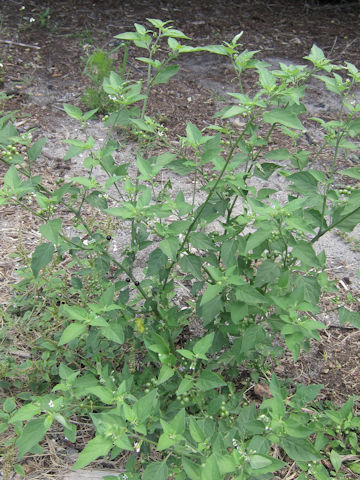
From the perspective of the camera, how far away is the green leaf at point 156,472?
156 cm

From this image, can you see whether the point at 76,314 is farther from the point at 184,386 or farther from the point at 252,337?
the point at 252,337

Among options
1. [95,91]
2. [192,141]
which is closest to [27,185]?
[192,141]

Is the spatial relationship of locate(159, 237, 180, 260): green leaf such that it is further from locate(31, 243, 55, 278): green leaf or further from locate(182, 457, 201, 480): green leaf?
locate(182, 457, 201, 480): green leaf

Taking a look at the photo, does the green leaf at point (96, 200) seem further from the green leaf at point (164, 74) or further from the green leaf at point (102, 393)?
the green leaf at point (102, 393)

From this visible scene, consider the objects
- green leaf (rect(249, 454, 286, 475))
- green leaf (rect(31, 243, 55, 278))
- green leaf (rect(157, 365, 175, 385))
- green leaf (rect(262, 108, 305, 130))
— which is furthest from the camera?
green leaf (rect(31, 243, 55, 278))

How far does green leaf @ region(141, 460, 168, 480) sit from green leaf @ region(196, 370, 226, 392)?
0.33 metres

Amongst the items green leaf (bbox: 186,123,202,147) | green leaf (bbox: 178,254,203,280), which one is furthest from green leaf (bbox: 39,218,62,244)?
green leaf (bbox: 186,123,202,147)

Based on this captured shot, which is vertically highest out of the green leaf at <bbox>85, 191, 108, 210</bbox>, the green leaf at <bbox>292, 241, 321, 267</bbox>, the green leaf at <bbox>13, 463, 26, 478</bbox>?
the green leaf at <bbox>292, 241, 321, 267</bbox>

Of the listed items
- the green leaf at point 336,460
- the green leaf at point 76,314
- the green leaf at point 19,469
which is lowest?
the green leaf at point 19,469

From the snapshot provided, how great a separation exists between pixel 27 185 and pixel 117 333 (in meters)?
0.71

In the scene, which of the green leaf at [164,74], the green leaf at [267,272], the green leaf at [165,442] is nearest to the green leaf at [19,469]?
the green leaf at [165,442]

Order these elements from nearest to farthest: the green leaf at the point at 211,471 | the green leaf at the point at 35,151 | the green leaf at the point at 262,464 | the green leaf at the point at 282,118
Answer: the green leaf at the point at 211,471, the green leaf at the point at 262,464, the green leaf at the point at 282,118, the green leaf at the point at 35,151

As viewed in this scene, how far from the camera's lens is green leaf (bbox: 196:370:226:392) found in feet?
5.80

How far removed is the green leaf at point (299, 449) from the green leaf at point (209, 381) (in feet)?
1.06
